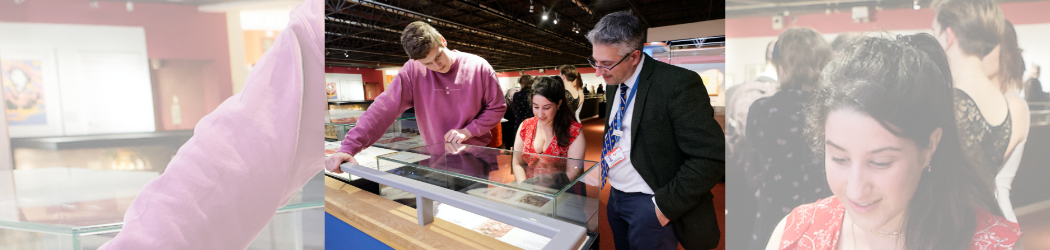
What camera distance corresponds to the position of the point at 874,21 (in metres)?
0.56

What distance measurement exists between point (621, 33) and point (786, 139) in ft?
1.58

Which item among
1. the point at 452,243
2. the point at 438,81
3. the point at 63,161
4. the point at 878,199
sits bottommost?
the point at 452,243

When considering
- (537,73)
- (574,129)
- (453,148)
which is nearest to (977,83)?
(453,148)

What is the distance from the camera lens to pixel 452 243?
0.92 metres

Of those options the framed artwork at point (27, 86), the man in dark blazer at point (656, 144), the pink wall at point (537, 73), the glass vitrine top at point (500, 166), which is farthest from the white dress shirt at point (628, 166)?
the pink wall at point (537, 73)

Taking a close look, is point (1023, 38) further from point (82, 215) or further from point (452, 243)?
point (82, 215)

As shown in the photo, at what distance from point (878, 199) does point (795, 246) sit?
0.17 meters

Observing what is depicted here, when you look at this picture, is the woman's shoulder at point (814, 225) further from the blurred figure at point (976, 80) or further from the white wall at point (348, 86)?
the white wall at point (348, 86)

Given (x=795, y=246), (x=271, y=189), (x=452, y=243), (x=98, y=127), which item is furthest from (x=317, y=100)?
(x=795, y=246)

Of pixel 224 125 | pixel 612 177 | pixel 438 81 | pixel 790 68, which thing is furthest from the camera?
pixel 438 81

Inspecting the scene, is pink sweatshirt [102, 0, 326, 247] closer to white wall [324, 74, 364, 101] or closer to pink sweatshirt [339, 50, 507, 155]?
pink sweatshirt [339, 50, 507, 155]

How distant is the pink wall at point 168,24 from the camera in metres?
0.39

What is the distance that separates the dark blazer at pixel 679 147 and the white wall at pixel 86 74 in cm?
95

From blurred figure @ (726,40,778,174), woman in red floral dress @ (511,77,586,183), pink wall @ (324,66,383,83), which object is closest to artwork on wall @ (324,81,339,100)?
pink wall @ (324,66,383,83)
